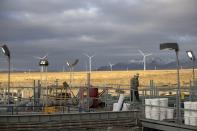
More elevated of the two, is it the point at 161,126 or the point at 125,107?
the point at 125,107

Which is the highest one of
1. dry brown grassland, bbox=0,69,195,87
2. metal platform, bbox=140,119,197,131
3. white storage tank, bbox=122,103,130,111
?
dry brown grassland, bbox=0,69,195,87

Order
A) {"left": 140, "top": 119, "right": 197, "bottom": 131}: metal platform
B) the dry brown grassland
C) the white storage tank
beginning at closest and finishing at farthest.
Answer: {"left": 140, "top": 119, "right": 197, "bottom": 131}: metal platform → the white storage tank → the dry brown grassland

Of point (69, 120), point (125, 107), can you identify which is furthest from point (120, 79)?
point (69, 120)

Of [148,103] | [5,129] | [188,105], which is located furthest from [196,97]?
[5,129]

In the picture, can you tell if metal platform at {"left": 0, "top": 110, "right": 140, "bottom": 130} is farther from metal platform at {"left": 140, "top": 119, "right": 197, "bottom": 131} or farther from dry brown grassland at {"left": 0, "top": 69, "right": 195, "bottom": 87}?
dry brown grassland at {"left": 0, "top": 69, "right": 195, "bottom": 87}

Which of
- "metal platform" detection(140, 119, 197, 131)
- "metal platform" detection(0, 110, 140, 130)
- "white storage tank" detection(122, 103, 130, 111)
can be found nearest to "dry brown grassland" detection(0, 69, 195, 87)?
"white storage tank" detection(122, 103, 130, 111)

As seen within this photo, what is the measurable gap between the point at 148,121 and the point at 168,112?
1087mm

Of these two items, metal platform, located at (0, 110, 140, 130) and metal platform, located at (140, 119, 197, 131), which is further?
metal platform, located at (0, 110, 140, 130)

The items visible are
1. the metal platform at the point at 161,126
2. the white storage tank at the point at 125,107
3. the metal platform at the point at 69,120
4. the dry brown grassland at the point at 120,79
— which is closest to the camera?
the metal platform at the point at 161,126

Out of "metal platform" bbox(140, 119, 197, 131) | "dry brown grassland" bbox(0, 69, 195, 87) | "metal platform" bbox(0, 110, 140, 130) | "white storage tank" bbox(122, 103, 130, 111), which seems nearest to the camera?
"metal platform" bbox(140, 119, 197, 131)

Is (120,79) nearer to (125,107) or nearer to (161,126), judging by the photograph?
(125,107)

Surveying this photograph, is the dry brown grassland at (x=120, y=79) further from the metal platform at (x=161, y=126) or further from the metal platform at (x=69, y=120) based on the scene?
the metal platform at (x=161, y=126)

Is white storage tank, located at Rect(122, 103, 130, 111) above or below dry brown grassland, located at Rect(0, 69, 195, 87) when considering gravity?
below

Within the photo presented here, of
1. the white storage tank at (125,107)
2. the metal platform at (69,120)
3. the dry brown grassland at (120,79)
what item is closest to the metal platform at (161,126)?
the metal platform at (69,120)
